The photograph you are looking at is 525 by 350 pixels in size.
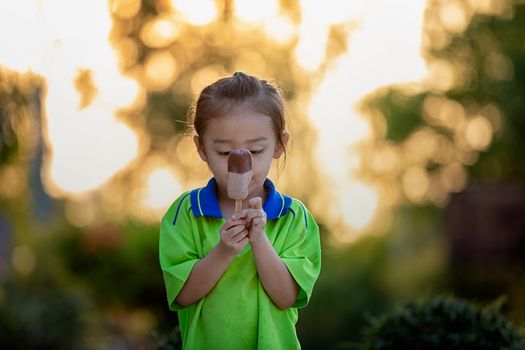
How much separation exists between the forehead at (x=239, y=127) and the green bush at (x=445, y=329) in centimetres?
170

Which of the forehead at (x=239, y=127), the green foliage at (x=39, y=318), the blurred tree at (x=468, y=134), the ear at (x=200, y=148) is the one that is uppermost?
the forehead at (x=239, y=127)

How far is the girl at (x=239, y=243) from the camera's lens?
116 inches

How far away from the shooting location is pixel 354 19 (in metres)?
7.52

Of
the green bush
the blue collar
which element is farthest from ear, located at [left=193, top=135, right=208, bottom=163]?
the green bush

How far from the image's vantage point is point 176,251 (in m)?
3.10

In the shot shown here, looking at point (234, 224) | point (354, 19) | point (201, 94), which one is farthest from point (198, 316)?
point (354, 19)

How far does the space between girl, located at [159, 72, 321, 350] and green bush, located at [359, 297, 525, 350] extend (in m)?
1.29

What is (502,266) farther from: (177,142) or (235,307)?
(235,307)

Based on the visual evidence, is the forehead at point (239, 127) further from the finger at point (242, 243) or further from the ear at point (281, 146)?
the finger at point (242, 243)

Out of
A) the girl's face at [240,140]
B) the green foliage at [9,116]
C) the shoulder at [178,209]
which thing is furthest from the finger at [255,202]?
the green foliage at [9,116]

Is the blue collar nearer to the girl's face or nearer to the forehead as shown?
the girl's face

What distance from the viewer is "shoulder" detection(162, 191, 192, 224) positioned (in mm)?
3188

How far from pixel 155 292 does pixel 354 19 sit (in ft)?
14.4

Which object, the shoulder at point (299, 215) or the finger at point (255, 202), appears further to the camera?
the shoulder at point (299, 215)
